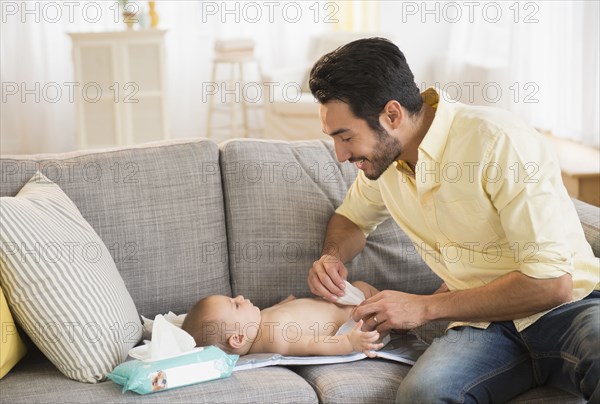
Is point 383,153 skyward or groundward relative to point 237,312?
skyward

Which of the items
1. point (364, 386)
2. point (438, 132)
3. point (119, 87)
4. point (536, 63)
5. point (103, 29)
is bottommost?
point (364, 386)

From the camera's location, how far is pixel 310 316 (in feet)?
7.07

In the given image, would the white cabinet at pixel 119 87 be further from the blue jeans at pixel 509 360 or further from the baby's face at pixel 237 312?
the blue jeans at pixel 509 360

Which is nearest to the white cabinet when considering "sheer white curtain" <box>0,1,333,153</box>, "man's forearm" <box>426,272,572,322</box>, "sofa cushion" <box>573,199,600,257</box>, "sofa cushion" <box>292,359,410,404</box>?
"sheer white curtain" <box>0,1,333,153</box>

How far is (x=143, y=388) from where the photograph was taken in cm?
181

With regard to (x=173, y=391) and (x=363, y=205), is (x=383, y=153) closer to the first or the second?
(x=363, y=205)

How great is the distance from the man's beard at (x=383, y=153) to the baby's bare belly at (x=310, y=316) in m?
0.38

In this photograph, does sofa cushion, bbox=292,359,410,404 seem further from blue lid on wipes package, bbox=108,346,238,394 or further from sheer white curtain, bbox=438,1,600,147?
sheer white curtain, bbox=438,1,600,147

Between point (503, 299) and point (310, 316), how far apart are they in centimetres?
51

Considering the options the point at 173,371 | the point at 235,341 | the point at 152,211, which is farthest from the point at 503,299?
the point at 152,211

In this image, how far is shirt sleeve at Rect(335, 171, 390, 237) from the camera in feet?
7.47

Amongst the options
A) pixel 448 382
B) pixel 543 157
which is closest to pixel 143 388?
pixel 448 382

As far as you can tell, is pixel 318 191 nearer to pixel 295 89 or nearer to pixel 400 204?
pixel 400 204

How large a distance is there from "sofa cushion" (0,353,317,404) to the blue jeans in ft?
0.85
